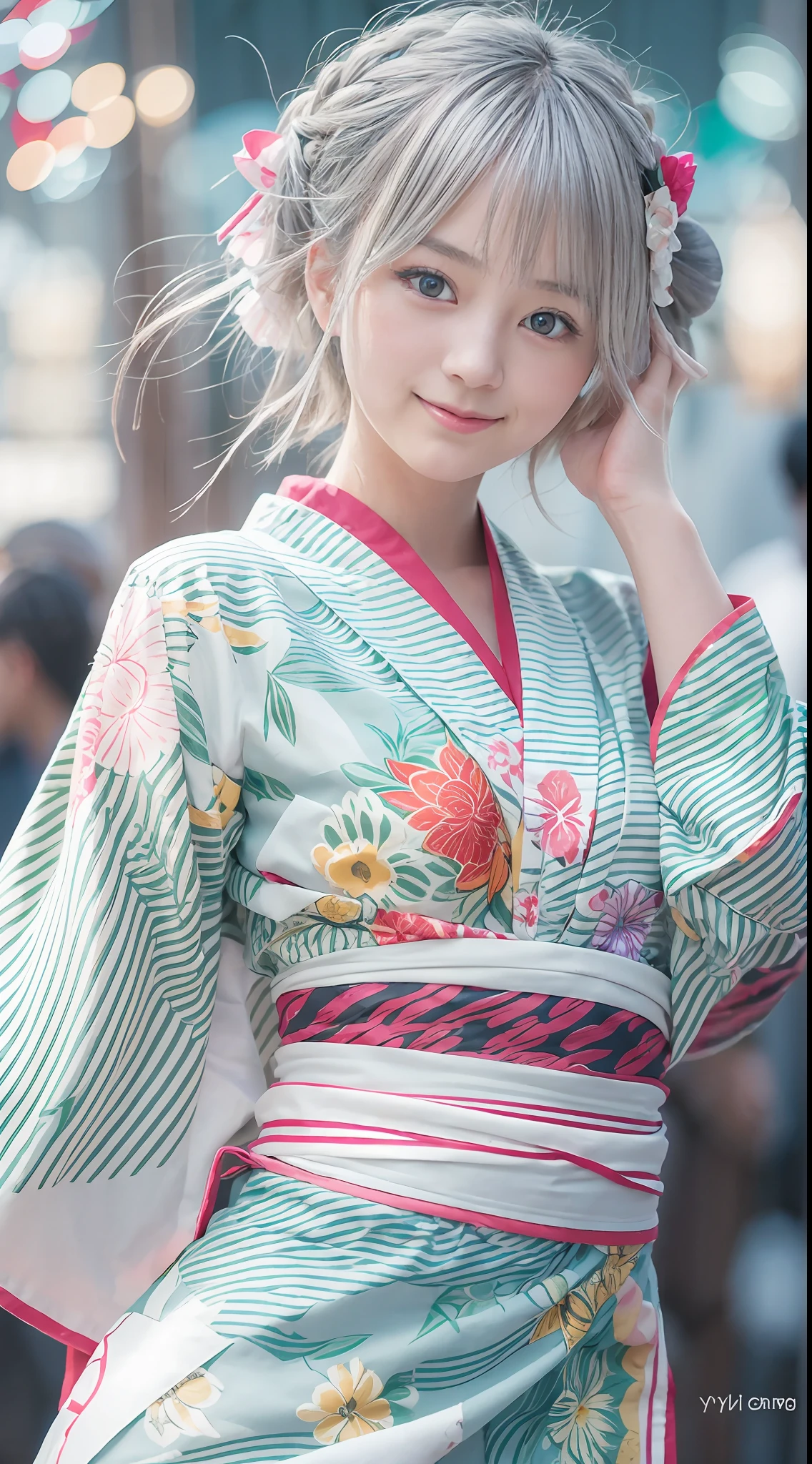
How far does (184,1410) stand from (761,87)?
130 centimetres

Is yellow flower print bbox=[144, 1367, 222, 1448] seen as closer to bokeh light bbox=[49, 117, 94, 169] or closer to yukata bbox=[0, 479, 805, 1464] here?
yukata bbox=[0, 479, 805, 1464]

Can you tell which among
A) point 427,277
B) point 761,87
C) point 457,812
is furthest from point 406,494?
point 761,87

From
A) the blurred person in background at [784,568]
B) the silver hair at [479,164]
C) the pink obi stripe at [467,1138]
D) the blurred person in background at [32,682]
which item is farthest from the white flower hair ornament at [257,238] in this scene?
the blurred person in background at [784,568]

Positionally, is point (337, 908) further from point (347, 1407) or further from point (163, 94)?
point (163, 94)

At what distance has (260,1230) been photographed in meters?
0.66

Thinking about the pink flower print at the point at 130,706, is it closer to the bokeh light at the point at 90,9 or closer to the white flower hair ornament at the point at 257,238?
the white flower hair ornament at the point at 257,238

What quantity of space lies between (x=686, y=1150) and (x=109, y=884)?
0.94 metres

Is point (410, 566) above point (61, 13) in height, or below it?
below

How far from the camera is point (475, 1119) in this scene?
25.7 inches

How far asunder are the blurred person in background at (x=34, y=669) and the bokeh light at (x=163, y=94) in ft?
1.54

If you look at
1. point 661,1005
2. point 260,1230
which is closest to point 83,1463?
point 260,1230

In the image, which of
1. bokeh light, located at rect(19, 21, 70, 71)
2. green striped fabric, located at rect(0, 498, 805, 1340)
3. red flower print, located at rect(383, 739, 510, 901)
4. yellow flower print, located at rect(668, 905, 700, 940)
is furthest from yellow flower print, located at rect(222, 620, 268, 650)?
bokeh light, located at rect(19, 21, 70, 71)

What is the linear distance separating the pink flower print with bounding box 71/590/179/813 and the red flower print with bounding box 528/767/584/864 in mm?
232

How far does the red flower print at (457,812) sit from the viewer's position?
2.26ft
